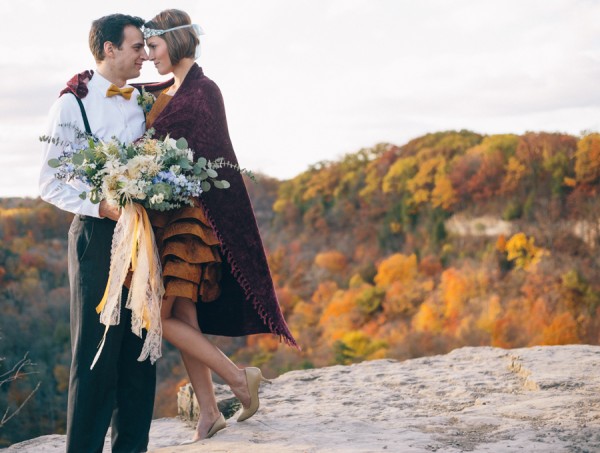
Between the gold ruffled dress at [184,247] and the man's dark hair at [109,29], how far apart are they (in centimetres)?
44

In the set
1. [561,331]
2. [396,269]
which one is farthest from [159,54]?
[396,269]

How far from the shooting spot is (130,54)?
13.1ft

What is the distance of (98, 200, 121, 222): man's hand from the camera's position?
368 cm

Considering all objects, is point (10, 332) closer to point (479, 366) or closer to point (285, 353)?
point (285, 353)

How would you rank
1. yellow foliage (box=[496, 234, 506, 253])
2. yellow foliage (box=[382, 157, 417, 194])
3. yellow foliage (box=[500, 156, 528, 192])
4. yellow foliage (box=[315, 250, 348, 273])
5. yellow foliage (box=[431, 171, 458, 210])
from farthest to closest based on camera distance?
yellow foliage (box=[315, 250, 348, 273]) < yellow foliage (box=[382, 157, 417, 194]) < yellow foliage (box=[431, 171, 458, 210]) < yellow foliage (box=[500, 156, 528, 192]) < yellow foliage (box=[496, 234, 506, 253])

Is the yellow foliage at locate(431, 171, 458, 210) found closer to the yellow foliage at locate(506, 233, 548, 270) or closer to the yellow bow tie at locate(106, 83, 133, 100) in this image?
the yellow foliage at locate(506, 233, 548, 270)

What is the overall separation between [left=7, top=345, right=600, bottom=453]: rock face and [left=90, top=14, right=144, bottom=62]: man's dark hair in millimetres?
1998

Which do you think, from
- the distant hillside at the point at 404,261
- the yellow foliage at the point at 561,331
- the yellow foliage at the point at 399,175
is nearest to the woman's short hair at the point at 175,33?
the distant hillside at the point at 404,261

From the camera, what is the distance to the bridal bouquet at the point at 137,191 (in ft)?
11.6

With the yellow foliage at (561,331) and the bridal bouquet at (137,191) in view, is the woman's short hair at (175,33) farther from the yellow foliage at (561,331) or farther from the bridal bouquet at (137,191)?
the yellow foliage at (561,331)

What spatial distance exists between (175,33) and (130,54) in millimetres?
258

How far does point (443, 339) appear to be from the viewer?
21.6 m

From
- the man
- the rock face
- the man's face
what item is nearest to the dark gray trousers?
the man

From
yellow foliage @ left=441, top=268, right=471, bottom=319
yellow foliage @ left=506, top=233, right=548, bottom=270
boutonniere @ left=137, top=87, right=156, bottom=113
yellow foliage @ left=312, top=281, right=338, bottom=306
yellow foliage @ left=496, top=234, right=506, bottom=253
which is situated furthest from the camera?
yellow foliage @ left=312, top=281, right=338, bottom=306
